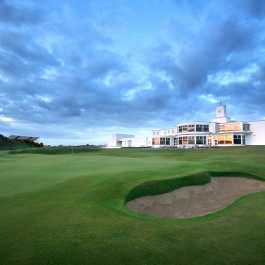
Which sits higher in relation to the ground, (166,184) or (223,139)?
(223,139)

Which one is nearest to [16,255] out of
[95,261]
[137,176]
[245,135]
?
[95,261]

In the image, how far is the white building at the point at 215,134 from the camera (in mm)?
78188

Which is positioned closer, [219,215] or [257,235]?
[257,235]

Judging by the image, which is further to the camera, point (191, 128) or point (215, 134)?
point (191, 128)

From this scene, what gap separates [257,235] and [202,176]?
40.0 feet

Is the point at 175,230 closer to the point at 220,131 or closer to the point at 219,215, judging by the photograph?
the point at 219,215

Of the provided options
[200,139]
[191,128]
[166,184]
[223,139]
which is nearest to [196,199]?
[166,184]

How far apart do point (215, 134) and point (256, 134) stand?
12456mm

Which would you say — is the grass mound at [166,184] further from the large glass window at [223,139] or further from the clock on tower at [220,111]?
the clock on tower at [220,111]

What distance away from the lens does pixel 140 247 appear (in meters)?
7.35

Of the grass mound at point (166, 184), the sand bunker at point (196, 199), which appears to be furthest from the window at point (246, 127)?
the sand bunker at point (196, 199)

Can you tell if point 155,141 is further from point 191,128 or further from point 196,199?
point 196,199

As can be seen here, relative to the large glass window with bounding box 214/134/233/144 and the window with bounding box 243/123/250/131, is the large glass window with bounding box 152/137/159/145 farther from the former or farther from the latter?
the window with bounding box 243/123/250/131

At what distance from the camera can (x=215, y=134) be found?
8481cm
